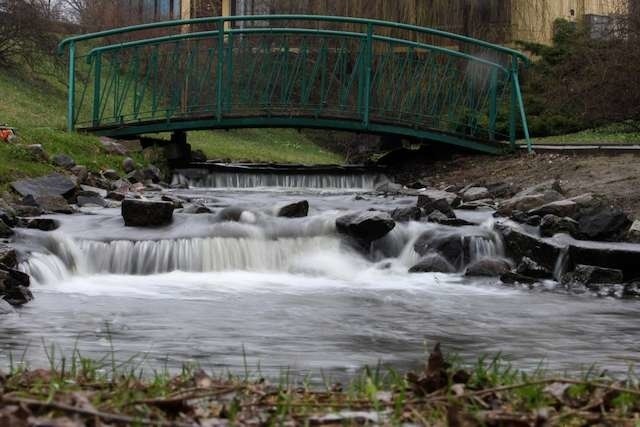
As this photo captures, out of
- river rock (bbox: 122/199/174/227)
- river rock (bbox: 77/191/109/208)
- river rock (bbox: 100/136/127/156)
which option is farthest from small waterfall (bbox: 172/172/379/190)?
river rock (bbox: 122/199/174/227)

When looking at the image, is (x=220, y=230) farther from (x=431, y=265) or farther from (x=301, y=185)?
(x=301, y=185)

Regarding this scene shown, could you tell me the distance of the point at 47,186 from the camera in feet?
49.0

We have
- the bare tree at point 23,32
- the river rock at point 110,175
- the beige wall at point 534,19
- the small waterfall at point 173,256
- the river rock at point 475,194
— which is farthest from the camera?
the beige wall at point 534,19

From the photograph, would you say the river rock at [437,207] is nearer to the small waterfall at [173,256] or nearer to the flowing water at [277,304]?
the flowing water at [277,304]

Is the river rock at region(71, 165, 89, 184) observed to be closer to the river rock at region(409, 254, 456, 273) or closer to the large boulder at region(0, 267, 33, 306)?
the river rock at region(409, 254, 456, 273)

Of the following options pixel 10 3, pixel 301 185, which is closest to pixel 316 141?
pixel 10 3

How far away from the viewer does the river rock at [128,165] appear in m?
19.3

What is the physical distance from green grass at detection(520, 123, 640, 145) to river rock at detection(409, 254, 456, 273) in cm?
1136

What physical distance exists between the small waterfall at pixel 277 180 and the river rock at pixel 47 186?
567 cm

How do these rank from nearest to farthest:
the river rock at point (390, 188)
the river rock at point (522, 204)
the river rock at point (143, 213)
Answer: the river rock at point (143, 213), the river rock at point (522, 204), the river rock at point (390, 188)

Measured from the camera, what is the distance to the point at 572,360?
21.9ft

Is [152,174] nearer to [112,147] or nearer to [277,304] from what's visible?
[112,147]

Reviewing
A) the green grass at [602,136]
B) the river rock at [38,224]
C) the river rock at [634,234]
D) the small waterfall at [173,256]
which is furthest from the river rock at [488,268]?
the green grass at [602,136]

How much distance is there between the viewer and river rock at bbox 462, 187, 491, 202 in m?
16.6
